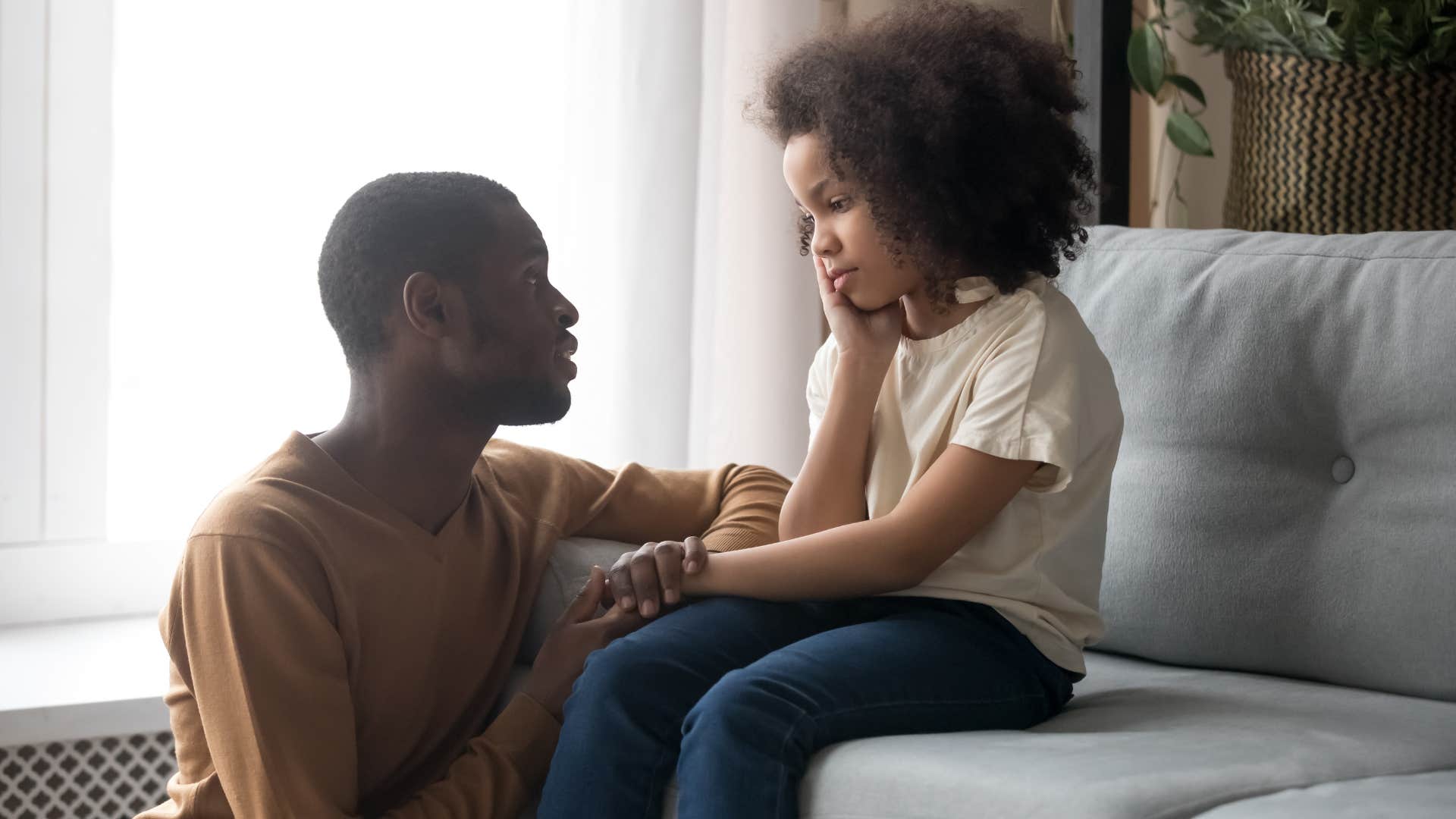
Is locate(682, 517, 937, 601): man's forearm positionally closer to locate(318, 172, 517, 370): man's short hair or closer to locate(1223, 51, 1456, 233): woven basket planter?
locate(318, 172, 517, 370): man's short hair

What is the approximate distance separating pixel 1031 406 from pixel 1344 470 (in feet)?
1.38

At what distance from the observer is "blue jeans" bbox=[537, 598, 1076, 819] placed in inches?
41.1

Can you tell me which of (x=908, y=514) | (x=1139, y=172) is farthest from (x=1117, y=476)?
(x=1139, y=172)

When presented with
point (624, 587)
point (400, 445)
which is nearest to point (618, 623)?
point (624, 587)

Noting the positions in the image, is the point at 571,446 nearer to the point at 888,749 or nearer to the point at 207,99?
the point at 207,99

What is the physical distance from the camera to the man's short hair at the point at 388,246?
1.25 m

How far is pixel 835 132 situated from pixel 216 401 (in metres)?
1.09

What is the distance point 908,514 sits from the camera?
1.19 m

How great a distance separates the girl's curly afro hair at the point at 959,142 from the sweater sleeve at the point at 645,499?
1.00 feet

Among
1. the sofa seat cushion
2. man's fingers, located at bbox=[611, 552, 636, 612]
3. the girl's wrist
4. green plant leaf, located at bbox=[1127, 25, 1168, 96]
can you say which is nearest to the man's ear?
man's fingers, located at bbox=[611, 552, 636, 612]

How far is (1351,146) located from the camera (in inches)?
75.8

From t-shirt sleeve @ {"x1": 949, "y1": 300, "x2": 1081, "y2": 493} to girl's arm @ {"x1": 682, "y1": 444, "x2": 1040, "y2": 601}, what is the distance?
0.02 meters

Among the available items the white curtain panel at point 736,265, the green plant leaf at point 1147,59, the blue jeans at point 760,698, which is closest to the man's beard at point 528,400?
the blue jeans at point 760,698

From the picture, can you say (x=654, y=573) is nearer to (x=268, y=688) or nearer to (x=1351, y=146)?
(x=268, y=688)
